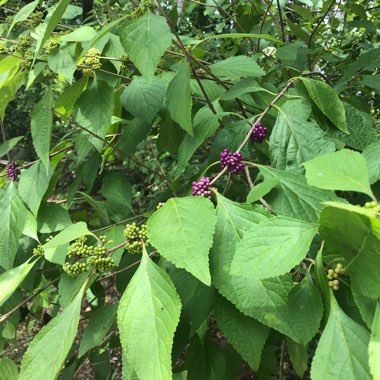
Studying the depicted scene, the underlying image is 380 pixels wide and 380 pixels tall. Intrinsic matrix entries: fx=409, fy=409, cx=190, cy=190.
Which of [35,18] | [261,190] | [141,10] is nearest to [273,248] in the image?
[261,190]

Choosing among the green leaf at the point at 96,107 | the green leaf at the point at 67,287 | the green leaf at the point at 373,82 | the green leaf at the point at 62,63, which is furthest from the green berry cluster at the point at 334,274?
the green leaf at the point at 373,82

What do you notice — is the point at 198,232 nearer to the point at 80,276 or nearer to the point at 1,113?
the point at 80,276

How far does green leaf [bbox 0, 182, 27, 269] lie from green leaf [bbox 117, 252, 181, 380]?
2.13 feet

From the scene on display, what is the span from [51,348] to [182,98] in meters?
0.77

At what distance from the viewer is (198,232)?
2.90 feet

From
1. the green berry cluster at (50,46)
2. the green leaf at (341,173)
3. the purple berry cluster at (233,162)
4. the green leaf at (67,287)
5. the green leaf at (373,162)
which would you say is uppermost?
the green leaf at (341,173)

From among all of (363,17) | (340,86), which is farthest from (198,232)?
(363,17)

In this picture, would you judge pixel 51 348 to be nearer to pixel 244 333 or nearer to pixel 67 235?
pixel 67 235

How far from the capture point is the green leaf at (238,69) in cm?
139

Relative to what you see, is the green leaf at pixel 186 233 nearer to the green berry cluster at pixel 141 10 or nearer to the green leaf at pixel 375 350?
the green leaf at pixel 375 350

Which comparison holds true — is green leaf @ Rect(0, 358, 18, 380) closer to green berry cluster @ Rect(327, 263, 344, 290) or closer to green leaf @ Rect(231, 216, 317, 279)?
green leaf @ Rect(231, 216, 317, 279)

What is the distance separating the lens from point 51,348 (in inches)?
36.2

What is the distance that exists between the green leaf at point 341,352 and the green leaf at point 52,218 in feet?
3.43

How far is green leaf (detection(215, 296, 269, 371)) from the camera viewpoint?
0.92 m
